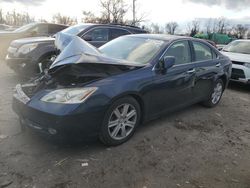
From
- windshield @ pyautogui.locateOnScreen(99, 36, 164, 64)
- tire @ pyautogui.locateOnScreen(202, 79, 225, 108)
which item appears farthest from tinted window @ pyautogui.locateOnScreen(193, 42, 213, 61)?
windshield @ pyautogui.locateOnScreen(99, 36, 164, 64)

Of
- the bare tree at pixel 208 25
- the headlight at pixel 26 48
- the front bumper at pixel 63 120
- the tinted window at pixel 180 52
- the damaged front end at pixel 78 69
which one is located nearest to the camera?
the front bumper at pixel 63 120

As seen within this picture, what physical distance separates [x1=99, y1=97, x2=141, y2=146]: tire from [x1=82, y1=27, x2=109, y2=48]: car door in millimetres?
4632

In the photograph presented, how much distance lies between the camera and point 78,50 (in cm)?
421

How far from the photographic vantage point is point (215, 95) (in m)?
6.31

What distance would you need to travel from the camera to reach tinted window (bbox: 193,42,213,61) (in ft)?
18.3

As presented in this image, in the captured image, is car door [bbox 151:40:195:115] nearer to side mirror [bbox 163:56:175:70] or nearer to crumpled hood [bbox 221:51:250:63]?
side mirror [bbox 163:56:175:70]

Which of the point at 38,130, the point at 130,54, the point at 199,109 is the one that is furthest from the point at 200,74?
the point at 38,130

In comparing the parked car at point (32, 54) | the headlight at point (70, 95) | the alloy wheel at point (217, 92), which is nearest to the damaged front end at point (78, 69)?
the headlight at point (70, 95)

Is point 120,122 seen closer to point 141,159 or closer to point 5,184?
point 141,159

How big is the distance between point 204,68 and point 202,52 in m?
0.37

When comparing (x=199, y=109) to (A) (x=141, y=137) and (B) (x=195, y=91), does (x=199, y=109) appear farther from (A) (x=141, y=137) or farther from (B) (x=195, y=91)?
(A) (x=141, y=137)

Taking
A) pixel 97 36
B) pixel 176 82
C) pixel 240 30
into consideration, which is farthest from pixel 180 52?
pixel 240 30

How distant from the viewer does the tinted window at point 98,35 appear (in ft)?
27.7

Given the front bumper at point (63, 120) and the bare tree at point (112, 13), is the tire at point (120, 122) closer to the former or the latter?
the front bumper at point (63, 120)
